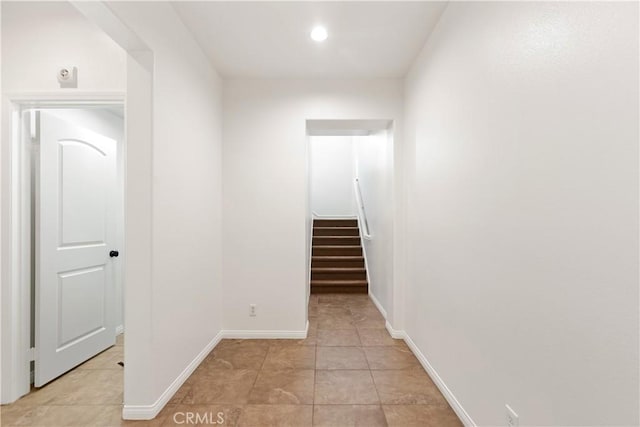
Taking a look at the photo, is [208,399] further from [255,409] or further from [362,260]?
[362,260]

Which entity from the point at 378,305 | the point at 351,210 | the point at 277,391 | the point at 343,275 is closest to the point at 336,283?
the point at 343,275

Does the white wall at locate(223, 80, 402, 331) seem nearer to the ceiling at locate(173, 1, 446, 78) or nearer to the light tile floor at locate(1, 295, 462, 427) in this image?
the ceiling at locate(173, 1, 446, 78)

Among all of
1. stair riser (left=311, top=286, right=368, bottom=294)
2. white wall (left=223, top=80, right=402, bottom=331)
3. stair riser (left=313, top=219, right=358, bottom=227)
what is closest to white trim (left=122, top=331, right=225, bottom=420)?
white wall (left=223, top=80, right=402, bottom=331)

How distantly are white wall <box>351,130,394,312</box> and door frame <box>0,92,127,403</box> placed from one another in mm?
2358

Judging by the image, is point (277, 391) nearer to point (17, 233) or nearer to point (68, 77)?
point (17, 233)

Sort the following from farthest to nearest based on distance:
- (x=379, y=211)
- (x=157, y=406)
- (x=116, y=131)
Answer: (x=379, y=211) < (x=116, y=131) < (x=157, y=406)

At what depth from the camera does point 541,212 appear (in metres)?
1.07

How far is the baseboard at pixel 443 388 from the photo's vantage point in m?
1.60

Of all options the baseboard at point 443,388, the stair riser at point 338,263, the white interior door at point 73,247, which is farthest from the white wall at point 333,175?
the white interior door at point 73,247

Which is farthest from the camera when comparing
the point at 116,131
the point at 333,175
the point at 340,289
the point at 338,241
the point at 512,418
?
the point at 333,175

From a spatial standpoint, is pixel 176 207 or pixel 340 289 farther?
pixel 340 289

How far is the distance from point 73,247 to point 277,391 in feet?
6.33

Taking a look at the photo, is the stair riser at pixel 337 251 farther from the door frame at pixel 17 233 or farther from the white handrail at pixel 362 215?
the door frame at pixel 17 233

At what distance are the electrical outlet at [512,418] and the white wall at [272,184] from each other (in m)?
1.91
